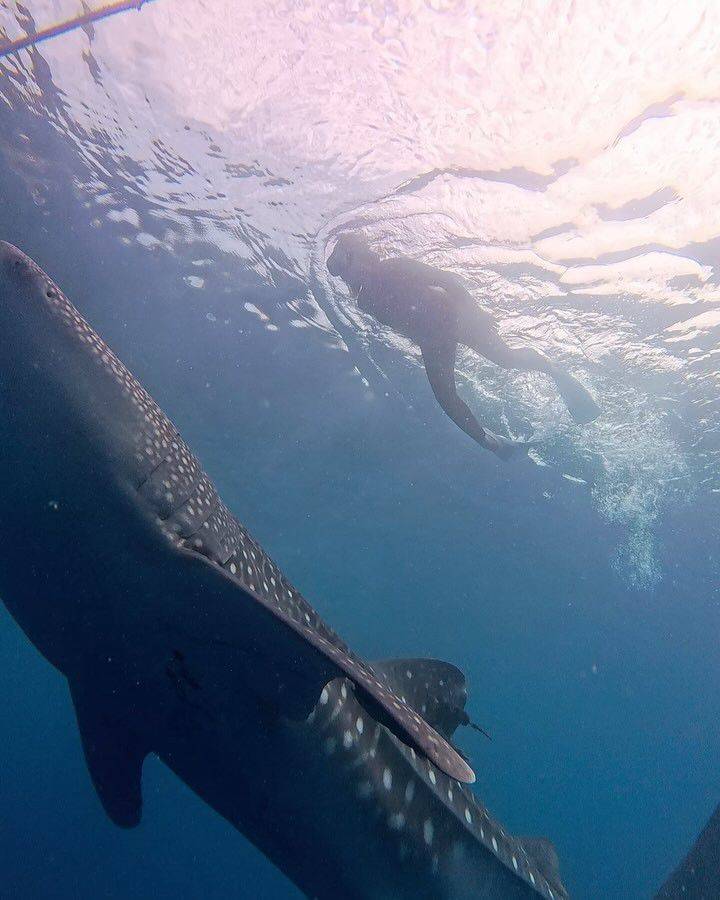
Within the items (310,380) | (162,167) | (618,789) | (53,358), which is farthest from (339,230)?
(618,789)

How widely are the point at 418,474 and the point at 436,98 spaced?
18.5 m

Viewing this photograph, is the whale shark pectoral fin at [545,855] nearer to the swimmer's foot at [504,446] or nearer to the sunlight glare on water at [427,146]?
the swimmer's foot at [504,446]

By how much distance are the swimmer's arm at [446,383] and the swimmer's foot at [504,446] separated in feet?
3.25

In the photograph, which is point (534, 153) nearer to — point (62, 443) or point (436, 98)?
point (436, 98)

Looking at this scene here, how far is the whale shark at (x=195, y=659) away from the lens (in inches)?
120

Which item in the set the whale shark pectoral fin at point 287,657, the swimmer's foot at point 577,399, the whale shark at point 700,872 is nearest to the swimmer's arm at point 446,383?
the swimmer's foot at point 577,399

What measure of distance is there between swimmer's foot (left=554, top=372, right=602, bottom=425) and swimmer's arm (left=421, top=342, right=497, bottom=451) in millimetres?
4855

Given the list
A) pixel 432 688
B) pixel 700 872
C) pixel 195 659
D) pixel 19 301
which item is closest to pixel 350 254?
pixel 432 688

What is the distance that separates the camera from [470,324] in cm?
1252

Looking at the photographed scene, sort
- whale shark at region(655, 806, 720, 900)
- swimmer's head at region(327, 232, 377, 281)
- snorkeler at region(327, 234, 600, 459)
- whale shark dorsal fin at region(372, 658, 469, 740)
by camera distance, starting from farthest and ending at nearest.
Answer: snorkeler at region(327, 234, 600, 459)
swimmer's head at region(327, 232, 377, 281)
whale shark at region(655, 806, 720, 900)
whale shark dorsal fin at region(372, 658, 469, 740)

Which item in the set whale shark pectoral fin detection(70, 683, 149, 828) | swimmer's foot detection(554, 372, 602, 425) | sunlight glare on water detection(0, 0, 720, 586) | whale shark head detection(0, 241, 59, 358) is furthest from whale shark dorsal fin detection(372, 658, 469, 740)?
Answer: swimmer's foot detection(554, 372, 602, 425)

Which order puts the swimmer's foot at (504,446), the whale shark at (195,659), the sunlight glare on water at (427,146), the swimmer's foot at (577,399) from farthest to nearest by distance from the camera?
the swimmer's foot at (577,399)
the swimmer's foot at (504,446)
the sunlight glare on water at (427,146)
the whale shark at (195,659)

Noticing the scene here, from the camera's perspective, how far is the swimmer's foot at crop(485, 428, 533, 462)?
12.9 m

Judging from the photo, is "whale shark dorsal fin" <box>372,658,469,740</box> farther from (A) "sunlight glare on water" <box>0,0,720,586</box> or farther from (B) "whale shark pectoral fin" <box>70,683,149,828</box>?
(A) "sunlight glare on water" <box>0,0,720,586</box>
